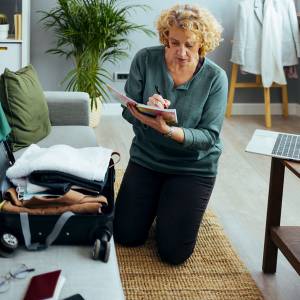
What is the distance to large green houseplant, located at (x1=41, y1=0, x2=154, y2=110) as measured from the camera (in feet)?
13.1

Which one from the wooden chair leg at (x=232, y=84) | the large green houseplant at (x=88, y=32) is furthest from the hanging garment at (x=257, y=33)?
the large green houseplant at (x=88, y=32)

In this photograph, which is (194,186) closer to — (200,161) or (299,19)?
(200,161)

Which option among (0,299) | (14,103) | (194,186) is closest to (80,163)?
(0,299)

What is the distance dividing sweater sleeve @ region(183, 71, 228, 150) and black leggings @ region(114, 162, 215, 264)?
0.18m

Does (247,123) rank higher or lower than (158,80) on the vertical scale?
lower

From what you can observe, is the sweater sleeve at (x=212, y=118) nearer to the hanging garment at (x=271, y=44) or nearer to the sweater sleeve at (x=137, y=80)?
the sweater sleeve at (x=137, y=80)

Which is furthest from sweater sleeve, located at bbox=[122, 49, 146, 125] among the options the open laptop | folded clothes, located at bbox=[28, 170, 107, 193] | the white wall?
the white wall

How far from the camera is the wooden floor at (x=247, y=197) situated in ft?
6.92

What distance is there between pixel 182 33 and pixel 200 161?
523 millimetres

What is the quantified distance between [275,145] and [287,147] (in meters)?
0.04

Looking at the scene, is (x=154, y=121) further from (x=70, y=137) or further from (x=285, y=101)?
(x=285, y=101)

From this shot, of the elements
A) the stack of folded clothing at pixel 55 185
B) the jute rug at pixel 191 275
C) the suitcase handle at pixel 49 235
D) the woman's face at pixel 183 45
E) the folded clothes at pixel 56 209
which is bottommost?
the jute rug at pixel 191 275

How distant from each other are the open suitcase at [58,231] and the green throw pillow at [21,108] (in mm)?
957

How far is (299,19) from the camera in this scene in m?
4.59
